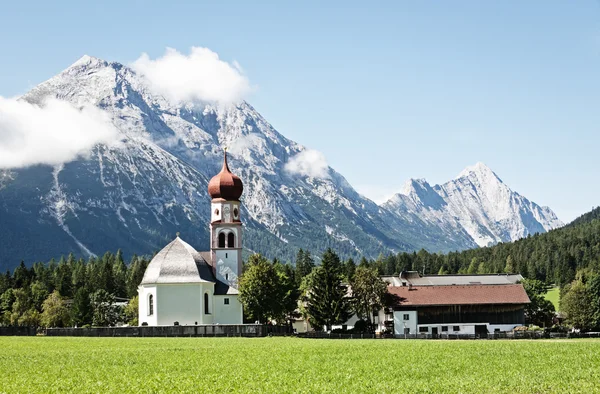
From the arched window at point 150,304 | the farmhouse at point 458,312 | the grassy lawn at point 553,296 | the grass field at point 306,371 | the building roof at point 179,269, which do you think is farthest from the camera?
the grassy lawn at point 553,296

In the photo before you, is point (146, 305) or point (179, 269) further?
point (179, 269)

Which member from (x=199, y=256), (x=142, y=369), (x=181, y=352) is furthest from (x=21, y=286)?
(x=142, y=369)

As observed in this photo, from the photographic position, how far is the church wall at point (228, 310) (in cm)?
10662

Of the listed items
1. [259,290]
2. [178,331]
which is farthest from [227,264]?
[178,331]

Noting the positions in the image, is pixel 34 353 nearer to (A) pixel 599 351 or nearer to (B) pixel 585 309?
(A) pixel 599 351

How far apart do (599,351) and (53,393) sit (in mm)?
35019

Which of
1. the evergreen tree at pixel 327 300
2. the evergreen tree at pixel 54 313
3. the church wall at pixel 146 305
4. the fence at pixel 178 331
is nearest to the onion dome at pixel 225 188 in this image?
the church wall at pixel 146 305

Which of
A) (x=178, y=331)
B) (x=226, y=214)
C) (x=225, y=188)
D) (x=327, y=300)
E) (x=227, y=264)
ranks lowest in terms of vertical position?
(x=178, y=331)

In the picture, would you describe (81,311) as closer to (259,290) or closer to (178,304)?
(178,304)

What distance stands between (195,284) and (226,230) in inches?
439

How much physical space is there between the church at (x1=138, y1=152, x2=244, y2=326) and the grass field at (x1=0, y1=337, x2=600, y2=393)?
4873 cm

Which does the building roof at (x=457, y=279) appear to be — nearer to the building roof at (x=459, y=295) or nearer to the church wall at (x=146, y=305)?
the building roof at (x=459, y=295)

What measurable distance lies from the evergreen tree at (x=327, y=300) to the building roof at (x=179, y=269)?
1033cm

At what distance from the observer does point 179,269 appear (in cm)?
10644
